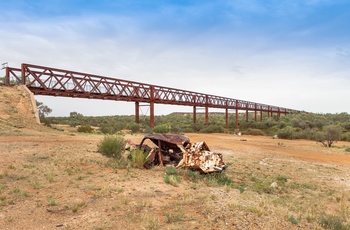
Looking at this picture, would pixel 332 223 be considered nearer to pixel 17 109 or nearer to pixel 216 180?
pixel 216 180

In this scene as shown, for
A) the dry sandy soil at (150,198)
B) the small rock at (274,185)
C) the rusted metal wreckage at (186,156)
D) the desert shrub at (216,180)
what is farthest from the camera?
the rusted metal wreckage at (186,156)

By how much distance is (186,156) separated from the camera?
29.2 ft

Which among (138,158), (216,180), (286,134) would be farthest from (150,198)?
(286,134)

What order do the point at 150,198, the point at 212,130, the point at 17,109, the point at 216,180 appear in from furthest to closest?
the point at 212,130, the point at 17,109, the point at 216,180, the point at 150,198

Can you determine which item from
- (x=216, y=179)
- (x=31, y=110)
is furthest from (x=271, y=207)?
(x=31, y=110)

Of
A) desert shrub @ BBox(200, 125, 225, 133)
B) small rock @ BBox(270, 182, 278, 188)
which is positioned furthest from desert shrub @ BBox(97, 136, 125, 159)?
desert shrub @ BBox(200, 125, 225, 133)

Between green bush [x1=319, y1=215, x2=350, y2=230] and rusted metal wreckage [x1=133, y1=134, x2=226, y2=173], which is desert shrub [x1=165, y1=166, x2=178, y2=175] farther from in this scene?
green bush [x1=319, y1=215, x2=350, y2=230]

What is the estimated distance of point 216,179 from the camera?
8516 mm

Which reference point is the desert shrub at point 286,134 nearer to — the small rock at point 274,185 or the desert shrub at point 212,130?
the desert shrub at point 212,130

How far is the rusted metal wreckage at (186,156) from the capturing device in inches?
342

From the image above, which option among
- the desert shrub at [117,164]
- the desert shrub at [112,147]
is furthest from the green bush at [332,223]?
the desert shrub at [112,147]

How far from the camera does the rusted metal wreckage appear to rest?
8.68 m

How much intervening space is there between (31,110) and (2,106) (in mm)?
2329

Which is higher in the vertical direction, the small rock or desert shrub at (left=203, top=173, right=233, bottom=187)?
desert shrub at (left=203, top=173, right=233, bottom=187)
